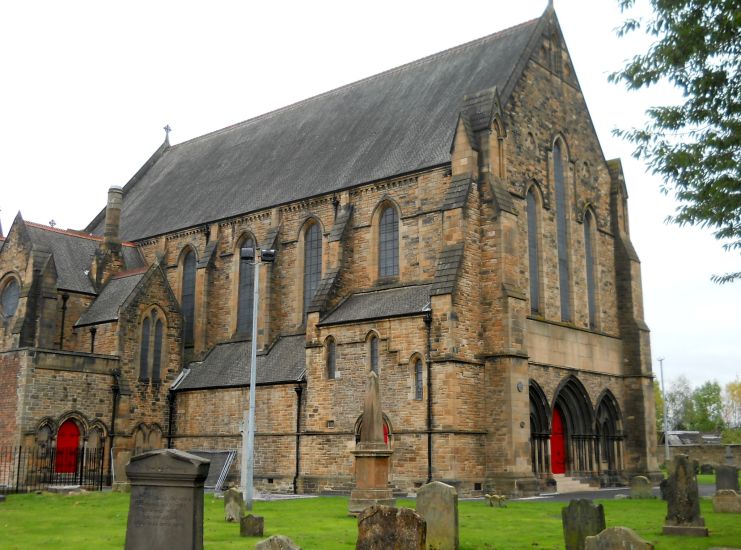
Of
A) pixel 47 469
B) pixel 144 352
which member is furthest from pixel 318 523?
pixel 144 352

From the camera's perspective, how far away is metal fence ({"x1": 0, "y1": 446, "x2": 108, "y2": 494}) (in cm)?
3281

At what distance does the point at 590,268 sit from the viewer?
37656mm

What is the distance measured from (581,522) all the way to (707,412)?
102m

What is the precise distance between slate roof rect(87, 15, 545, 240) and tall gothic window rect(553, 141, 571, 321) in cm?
470

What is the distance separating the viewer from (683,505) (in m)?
17.7

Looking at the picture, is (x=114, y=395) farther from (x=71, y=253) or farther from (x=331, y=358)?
(x=331, y=358)

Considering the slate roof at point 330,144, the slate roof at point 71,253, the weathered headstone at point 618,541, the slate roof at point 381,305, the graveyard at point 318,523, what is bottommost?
the graveyard at point 318,523

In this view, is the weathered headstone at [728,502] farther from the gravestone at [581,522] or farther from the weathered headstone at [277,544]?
the weathered headstone at [277,544]

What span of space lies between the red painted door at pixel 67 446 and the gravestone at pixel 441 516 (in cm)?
2351

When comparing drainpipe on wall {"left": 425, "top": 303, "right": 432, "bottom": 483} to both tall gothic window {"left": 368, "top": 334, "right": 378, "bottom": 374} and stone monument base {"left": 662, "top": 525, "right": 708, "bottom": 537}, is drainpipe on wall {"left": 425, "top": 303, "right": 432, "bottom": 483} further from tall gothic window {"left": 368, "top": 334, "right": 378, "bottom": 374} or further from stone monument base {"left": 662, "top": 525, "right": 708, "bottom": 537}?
stone monument base {"left": 662, "top": 525, "right": 708, "bottom": 537}

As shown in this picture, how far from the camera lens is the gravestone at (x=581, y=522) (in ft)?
45.2

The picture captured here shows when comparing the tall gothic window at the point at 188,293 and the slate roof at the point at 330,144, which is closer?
the slate roof at the point at 330,144

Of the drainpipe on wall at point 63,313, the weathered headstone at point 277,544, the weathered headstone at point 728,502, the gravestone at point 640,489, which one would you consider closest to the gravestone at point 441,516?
the weathered headstone at point 277,544

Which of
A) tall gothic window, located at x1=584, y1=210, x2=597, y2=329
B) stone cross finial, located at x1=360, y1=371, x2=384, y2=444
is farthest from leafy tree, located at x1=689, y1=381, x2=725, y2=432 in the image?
stone cross finial, located at x1=360, y1=371, x2=384, y2=444
